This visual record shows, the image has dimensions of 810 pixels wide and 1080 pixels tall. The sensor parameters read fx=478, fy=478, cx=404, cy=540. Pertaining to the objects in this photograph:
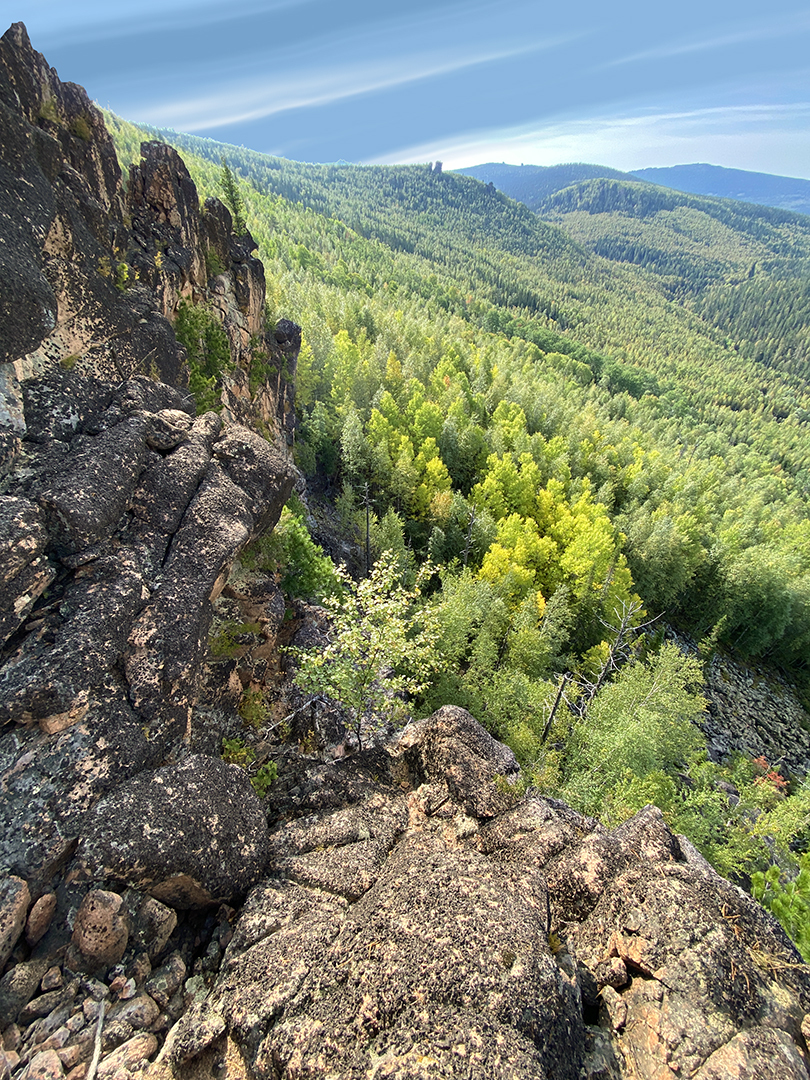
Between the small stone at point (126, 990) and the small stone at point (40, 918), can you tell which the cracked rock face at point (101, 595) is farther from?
the small stone at point (126, 990)

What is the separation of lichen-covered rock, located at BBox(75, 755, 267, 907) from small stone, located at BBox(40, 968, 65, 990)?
1.45 m

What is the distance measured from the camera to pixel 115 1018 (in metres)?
8.53

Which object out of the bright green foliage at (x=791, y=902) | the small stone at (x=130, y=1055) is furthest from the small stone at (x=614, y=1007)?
the bright green foliage at (x=791, y=902)

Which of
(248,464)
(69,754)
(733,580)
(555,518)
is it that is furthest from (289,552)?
(733,580)

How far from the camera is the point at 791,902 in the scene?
78.0 feet

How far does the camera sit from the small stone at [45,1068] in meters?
7.46

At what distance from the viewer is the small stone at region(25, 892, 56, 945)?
8.99 metres

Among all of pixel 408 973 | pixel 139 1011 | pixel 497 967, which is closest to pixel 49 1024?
pixel 139 1011

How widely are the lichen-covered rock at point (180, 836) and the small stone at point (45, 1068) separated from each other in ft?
8.04

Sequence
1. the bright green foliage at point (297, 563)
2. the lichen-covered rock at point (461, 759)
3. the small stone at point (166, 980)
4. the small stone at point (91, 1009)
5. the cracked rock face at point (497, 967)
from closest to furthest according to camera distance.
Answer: the cracked rock face at point (497, 967), the small stone at point (91, 1009), the small stone at point (166, 980), the lichen-covered rock at point (461, 759), the bright green foliage at point (297, 563)

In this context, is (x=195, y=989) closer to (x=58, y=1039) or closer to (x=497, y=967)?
(x=58, y=1039)

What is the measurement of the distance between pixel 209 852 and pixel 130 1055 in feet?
10.5

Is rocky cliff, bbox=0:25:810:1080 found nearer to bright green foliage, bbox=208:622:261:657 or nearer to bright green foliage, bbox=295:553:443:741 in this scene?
bright green foliage, bbox=208:622:261:657

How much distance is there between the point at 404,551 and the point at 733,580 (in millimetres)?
46930
